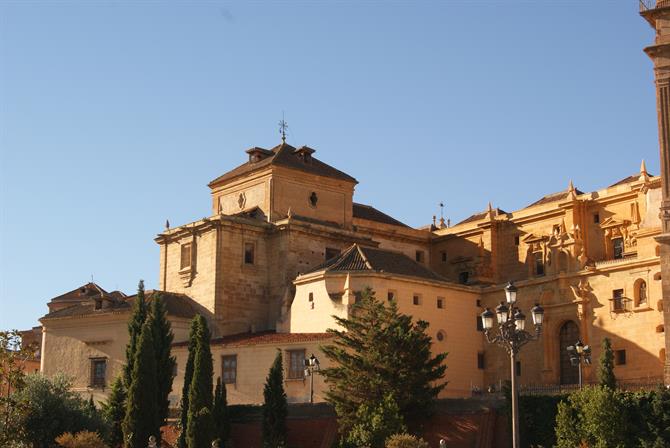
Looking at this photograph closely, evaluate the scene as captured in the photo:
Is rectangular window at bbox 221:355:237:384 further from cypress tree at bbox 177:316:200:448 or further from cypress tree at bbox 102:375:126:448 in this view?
cypress tree at bbox 102:375:126:448

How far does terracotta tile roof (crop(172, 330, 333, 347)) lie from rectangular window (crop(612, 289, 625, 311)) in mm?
13017

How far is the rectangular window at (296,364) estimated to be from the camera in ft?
146

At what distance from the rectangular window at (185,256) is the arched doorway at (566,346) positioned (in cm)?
1837

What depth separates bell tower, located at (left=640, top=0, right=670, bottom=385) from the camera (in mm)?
38562

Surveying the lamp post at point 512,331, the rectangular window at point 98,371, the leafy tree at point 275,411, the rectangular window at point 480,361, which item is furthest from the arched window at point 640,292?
the rectangular window at point 98,371

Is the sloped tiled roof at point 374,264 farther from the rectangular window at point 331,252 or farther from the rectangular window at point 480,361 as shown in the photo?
the rectangular window at point 331,252

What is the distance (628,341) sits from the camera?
154ft

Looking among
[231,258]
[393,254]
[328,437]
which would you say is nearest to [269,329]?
[231,258]

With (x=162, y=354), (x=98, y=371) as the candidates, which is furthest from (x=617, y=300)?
(x=98, y=371)

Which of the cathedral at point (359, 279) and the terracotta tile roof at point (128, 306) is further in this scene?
the terracotta tile roof at point (128, 306)

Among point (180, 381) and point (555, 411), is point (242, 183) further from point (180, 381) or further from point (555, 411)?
point (555, 411)

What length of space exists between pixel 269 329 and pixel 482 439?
18510 mm

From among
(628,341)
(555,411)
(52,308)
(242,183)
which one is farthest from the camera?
(52,308)

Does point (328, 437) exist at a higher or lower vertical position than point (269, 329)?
lower
